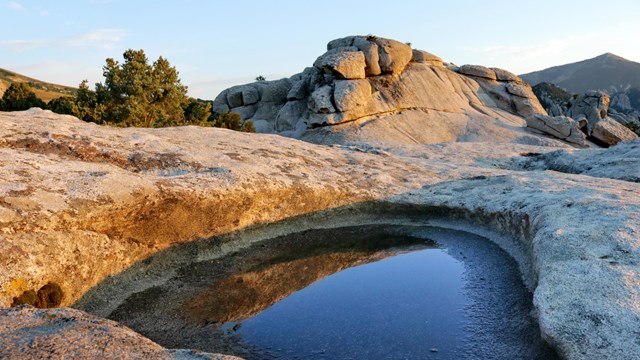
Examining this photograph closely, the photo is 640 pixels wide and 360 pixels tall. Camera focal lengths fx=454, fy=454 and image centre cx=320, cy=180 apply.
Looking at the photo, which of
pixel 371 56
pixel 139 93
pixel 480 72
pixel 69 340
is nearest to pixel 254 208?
pixel 69 340

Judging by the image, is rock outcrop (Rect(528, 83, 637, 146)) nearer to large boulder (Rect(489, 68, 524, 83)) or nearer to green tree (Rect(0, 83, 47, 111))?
large boulder (Rect(489, 68, 524, 83))

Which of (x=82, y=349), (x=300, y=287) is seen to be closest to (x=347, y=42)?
(x=300, y=287)

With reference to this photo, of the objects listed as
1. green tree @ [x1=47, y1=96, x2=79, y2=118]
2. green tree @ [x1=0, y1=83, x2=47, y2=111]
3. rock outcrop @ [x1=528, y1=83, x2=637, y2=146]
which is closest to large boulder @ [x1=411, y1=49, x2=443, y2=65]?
rock outcrop @ [x1=528, y1=83, x2=637, y2=146]

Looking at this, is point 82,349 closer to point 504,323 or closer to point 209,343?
point 209,343

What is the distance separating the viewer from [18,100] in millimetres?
65500

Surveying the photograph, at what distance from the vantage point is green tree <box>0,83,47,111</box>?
6531 centimetres

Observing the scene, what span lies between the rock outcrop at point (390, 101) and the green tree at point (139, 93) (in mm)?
20116

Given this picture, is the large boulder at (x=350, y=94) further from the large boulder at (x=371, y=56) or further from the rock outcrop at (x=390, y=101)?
the large boulder at (x=371, y=56)

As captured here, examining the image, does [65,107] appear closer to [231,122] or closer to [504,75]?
[231,122]

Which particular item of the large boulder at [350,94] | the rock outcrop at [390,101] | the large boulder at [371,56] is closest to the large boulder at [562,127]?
Answer: the rock outcrop at [390,101]

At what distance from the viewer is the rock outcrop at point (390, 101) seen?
6819cm

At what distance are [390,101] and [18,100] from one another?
55479mm

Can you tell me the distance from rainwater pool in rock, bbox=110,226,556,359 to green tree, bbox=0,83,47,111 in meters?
62.6

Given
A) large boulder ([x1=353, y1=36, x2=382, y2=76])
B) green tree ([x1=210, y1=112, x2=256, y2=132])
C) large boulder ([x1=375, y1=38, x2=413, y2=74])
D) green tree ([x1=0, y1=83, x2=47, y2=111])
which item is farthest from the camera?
large boulder ([x1=375, y1=38, x2=413, y2=74])
